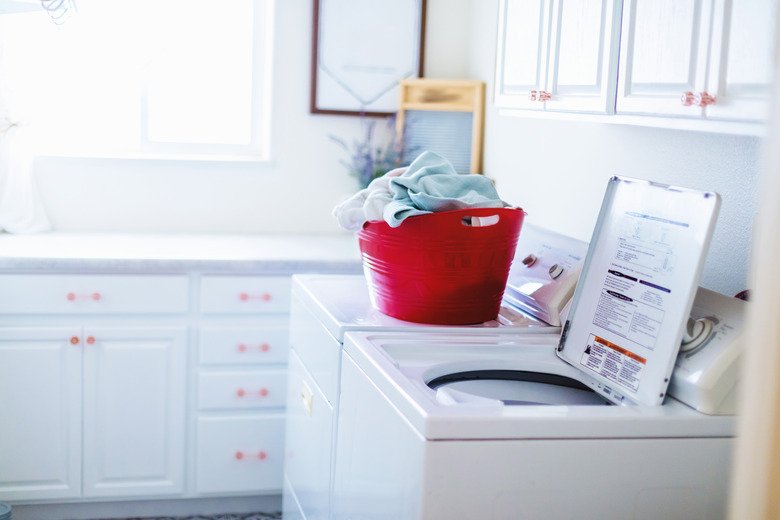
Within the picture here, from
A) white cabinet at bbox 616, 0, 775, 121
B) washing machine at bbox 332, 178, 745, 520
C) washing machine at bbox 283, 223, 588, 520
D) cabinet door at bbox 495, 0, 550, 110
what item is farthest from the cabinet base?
white cabinet at bbox 616, 0, 775, 121

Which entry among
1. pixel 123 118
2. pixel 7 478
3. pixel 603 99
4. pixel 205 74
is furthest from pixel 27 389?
pixel 603 99

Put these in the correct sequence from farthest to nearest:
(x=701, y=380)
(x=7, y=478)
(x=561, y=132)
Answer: (x=7, y=478)
(x=561, y=132)
(x=701, y=380)

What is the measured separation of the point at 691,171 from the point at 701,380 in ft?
2.18

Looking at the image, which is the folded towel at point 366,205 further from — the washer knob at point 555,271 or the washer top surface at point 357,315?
the washer knob at point 555,271

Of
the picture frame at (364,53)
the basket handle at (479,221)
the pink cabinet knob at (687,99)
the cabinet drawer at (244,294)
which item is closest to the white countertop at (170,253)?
the cabinet drawer at (244,294)

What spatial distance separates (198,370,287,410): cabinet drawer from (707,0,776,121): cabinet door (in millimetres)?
1936

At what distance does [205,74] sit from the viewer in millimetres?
3430

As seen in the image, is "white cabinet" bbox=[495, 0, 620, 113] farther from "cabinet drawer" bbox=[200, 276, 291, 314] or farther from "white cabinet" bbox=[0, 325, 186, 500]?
"white cabinet" bbox=[0, 325, 186, 500]

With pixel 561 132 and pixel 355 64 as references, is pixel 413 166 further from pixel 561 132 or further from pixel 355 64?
pixel 355 64

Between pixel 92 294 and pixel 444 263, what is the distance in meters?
1.36

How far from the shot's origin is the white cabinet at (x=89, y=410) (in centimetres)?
271

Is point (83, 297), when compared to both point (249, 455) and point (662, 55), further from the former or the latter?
point (662, 55)

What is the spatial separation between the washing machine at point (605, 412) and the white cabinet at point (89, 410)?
4.28ft

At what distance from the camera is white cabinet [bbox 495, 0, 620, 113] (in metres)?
1.60
